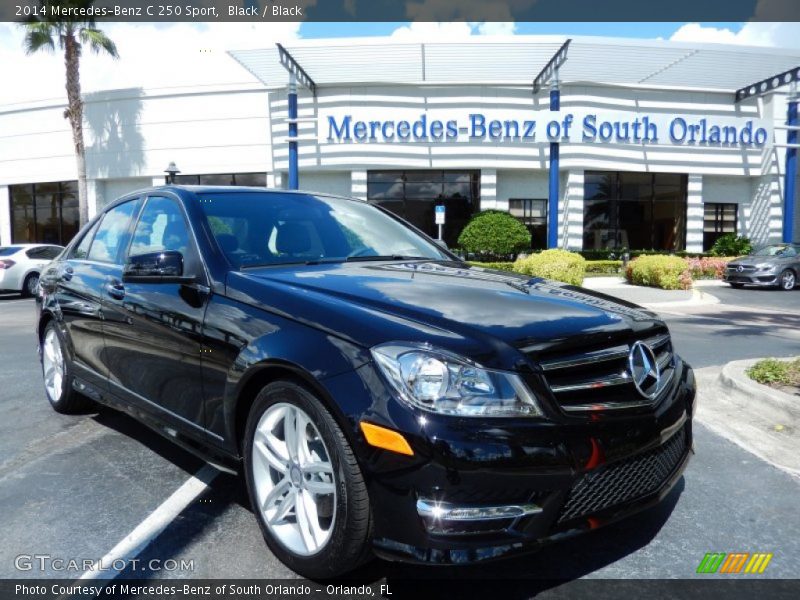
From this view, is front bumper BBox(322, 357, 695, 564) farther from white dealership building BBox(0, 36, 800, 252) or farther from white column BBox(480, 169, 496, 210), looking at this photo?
white column BBox(480, 169, 496, 210)

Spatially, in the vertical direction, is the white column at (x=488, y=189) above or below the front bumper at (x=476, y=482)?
above

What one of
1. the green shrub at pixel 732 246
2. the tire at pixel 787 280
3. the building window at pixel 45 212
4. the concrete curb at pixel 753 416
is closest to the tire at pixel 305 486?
the concrete curb at pixel 753 416

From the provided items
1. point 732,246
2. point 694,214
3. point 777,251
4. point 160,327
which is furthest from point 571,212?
point 160,327

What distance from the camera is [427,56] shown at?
874 inches

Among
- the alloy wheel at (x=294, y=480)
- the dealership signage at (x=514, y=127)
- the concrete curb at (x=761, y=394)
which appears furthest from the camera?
the dealership signage at (x=514, y=127)

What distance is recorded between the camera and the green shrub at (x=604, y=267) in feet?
73.3

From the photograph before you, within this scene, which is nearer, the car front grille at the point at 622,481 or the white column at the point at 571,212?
the car front grille at the point at 622,481

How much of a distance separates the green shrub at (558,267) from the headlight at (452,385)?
12.2m

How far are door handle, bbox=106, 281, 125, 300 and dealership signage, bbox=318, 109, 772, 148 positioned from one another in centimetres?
2076

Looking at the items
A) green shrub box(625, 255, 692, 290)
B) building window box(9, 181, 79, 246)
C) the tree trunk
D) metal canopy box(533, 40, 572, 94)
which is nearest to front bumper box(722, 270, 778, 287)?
green shrub box(625, 255, 692, 290)

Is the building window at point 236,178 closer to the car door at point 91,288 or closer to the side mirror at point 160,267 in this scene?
the car door at point 91,288

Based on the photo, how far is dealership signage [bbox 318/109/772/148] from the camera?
76.9ft

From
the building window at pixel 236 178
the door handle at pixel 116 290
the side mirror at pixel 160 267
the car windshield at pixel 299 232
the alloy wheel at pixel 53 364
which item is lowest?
the alloy wheel at pixel 53 364

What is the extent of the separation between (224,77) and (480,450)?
88.2ft
